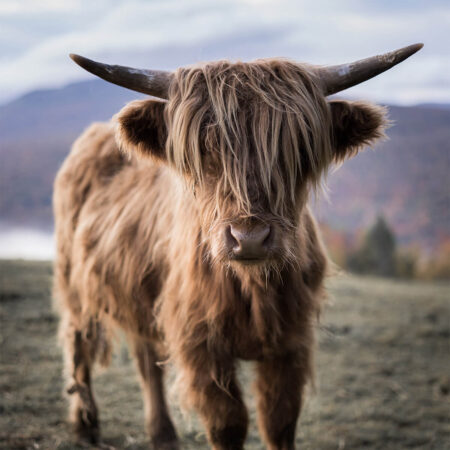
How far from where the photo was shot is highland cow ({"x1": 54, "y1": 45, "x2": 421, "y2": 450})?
2.42 metres

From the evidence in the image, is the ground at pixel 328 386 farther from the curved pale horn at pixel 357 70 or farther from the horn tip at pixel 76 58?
the horn tip at pixel 76 58

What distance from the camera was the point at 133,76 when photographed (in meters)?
2.58

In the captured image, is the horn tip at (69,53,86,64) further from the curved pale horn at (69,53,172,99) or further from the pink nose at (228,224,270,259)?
the pink nose at (228,224,270,259)

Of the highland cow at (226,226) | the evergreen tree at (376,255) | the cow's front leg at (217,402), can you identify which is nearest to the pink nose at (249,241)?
the highland cow at (226,226)

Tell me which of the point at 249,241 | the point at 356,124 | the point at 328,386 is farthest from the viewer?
the point at 328,386

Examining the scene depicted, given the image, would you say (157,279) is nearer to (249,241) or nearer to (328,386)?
(249,241)

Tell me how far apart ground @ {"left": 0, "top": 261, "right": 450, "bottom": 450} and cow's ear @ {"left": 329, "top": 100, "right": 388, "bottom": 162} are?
1.13 m

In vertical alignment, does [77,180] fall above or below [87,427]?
above

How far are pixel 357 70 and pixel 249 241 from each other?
99 cm

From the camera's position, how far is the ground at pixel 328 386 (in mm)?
4090

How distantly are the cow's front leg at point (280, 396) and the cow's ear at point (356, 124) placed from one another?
1174 mm

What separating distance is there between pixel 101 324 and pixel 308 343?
1.75 metres

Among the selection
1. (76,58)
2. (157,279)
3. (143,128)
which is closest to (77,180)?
(157,279)

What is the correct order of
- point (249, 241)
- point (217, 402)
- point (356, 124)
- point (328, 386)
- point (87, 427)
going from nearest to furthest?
point (249, 241) → point (356, 124) → point (217, 402) → point (87, 427) → point (328, 386)
